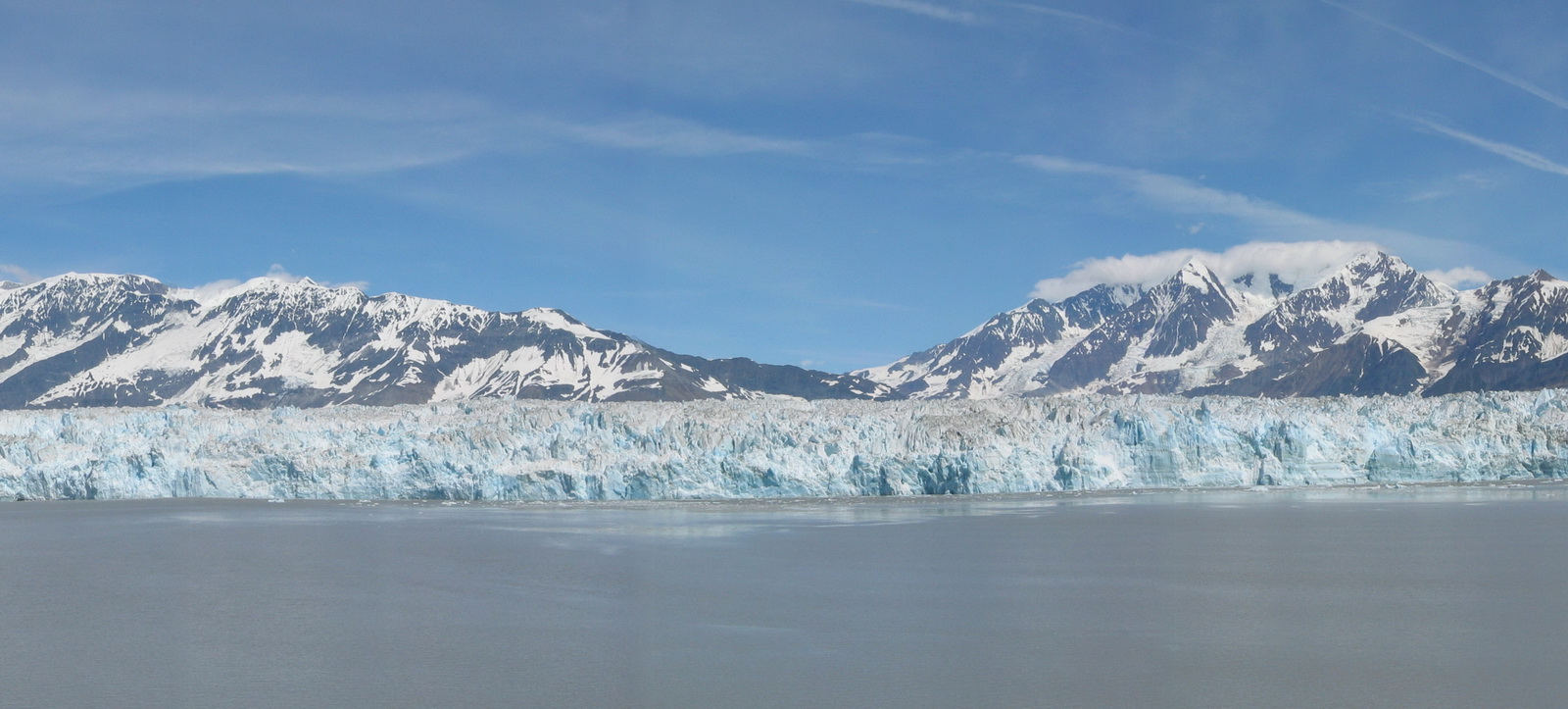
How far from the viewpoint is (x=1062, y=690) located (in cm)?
1263

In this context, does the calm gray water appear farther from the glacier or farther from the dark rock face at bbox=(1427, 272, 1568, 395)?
the dark rock face at bbox=(1427, 272, 1568, 395)

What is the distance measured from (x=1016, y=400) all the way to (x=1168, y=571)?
1057 inches

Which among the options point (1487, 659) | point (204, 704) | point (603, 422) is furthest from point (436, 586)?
point (603, 422)

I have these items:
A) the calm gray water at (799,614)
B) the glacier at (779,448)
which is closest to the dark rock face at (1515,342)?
the glacier at (779,448)

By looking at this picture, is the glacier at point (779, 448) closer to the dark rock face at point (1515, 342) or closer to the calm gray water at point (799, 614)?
the calm gray water at point (799, 614)

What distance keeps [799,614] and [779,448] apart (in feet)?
77.5

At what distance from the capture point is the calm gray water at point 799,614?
12.9 metres

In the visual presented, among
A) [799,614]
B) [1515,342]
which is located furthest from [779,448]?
[1515,342]

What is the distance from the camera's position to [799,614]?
57.3 feet

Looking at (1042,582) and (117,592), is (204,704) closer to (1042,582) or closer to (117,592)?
(117,592)

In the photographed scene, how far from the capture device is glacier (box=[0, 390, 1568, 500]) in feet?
136

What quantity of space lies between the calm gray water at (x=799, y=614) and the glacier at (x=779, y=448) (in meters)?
9.26

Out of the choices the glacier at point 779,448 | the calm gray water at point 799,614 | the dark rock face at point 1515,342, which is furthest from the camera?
the dark rock face at point 1515,342

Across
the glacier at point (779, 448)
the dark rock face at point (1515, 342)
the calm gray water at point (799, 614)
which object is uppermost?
the dark rock face at point (1515, 342)
